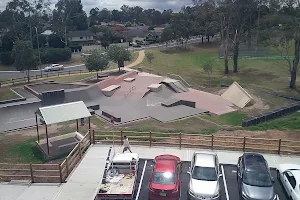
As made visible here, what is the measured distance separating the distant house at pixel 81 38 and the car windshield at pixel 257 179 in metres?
87.7

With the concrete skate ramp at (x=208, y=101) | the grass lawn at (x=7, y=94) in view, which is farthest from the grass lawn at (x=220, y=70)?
the grass lawn at (x=7, y=94)

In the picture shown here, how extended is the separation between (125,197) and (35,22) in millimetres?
72263

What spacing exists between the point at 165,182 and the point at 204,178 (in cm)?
183

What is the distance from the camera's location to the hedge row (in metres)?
65.0

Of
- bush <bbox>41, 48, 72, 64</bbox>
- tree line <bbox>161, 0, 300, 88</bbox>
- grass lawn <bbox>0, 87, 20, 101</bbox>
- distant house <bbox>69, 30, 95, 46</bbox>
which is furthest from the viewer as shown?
distant house <bbox>69, 30, 95, 46</bbox>

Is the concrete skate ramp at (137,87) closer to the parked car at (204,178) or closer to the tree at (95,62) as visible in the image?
the tree at (95,62)

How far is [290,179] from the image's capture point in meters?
14.7

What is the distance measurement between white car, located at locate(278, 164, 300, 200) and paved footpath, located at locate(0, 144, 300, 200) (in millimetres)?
2125

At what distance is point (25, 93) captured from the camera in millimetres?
39031

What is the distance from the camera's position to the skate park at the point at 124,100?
31.8m

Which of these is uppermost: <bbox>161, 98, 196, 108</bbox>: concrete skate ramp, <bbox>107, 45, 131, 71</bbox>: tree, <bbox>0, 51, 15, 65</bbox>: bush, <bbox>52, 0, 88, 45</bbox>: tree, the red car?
<bbox>52, 0, 88, 45</bbox>: tree

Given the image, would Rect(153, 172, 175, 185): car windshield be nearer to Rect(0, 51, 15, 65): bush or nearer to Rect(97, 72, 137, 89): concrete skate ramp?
Rect(97, 72, 137, 89): concrete skate ramp

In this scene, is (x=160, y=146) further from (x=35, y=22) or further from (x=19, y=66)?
(x=35, y=22)

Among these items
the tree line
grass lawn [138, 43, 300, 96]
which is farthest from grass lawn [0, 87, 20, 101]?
the tree line
